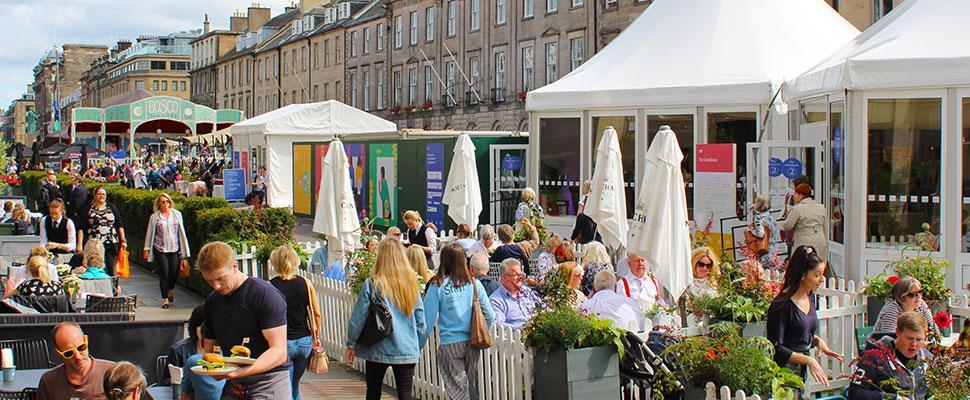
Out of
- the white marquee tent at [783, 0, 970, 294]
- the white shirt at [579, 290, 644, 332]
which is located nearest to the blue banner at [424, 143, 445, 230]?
the white marquee tent at [783, 0, 970, 294]

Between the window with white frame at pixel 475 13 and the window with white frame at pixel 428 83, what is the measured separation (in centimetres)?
466

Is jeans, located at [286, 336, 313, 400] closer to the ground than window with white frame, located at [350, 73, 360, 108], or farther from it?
closer to the ground

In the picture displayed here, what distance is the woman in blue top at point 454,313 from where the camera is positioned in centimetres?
820

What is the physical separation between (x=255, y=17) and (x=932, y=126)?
81937 millimetres

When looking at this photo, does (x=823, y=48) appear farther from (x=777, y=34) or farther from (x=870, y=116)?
(x=870, y=116)

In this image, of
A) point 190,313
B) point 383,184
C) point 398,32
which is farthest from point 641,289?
point 398,32

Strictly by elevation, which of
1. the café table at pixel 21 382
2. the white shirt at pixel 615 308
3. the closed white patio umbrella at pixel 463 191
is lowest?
the café table at pixel 21 382

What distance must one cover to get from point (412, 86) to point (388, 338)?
1936 inches

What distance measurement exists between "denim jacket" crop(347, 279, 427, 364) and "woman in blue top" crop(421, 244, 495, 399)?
0.31 m

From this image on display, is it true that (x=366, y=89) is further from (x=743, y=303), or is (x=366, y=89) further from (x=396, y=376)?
(x=396, y=376)

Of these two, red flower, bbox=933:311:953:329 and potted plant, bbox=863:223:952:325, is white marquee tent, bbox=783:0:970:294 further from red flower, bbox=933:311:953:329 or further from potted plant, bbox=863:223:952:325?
red flower, bbox=933:311:953:329

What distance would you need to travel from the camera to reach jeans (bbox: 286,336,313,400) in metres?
7.90

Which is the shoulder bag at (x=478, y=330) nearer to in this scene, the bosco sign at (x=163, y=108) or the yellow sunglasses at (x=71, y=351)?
the yellow sunglasses at (x=71, y=351)

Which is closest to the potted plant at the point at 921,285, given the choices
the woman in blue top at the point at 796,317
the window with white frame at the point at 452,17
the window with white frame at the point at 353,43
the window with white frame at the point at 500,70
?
the woman in blue top at the point at 796,317
